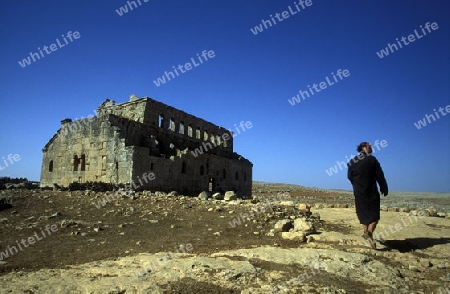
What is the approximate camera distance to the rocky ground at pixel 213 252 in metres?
3.82

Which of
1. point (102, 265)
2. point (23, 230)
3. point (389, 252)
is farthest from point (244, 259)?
point (23, 230)

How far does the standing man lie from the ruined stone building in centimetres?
1288

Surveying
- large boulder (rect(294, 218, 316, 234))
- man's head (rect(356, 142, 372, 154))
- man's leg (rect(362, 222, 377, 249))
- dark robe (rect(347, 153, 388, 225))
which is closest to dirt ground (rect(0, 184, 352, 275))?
large boulder (rect(294, 218, 316, 234))

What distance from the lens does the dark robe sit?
5.61 meters

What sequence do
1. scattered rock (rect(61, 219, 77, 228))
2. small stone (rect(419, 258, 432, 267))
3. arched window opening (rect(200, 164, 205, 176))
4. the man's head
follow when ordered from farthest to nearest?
arched window opening (rect(200, 164, 205, 176))
scattered rock (rect(61, 219, 77, 228))
the man's head
small stone (rect(419, 258, 432, 267))

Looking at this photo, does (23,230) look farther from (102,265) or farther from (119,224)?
(102,265)

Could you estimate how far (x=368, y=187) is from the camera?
223 inches

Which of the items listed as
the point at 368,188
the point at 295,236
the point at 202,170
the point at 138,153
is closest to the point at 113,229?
the point at 295,236

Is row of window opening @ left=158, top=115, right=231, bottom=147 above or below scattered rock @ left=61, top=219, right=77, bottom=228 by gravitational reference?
above

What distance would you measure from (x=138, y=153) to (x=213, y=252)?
12121 mm

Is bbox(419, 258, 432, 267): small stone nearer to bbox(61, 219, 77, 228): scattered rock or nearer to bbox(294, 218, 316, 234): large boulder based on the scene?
bbox(294, 218, 316, 234): large boulder

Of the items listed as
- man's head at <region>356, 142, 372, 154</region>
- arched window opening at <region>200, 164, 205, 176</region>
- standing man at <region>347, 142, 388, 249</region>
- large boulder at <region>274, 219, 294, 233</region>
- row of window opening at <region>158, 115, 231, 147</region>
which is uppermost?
row of window opening at <region>158, 115, 231, 147</region>

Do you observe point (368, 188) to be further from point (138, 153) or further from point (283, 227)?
point (138, 153)

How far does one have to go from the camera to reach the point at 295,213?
29.3 ft
